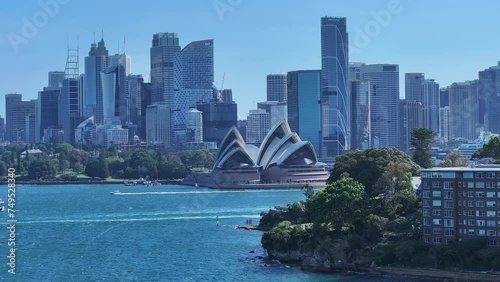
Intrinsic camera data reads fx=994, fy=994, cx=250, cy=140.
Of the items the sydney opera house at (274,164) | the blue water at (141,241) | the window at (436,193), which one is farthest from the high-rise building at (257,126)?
the window at (436,193)

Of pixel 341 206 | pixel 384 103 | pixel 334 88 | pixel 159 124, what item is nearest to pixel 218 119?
pixel 334 88

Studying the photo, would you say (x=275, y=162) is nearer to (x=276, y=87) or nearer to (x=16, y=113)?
(x=276, y=87)

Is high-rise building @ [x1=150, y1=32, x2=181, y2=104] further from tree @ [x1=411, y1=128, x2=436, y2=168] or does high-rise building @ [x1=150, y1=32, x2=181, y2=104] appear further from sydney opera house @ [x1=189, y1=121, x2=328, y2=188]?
tree @ [x1=411, y1=128, x2=436, y2=168]

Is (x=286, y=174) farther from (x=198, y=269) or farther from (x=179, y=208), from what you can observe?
(x=198, y=269)

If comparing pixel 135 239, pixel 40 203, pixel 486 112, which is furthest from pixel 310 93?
pixel 135 239

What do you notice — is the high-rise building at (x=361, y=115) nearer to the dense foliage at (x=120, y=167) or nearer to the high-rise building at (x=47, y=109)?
the dense foliage at (x=120, y=167)

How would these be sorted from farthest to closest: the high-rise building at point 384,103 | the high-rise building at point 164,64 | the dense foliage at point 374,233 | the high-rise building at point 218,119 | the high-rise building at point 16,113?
the high-rise building at point 16,113 → the high-rise building at point 164,64 → the high-rise building at point 384,103 → the high-rise building at point 218,119 → the dense foliage at point 374,233
